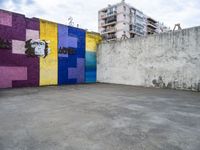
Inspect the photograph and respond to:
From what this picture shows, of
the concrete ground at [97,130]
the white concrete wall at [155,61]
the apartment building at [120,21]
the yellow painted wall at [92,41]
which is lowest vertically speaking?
the concrete ground at [97,130]

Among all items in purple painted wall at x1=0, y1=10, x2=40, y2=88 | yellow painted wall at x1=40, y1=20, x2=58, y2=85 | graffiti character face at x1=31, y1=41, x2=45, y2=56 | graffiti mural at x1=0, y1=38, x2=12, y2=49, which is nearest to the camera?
graffiti mural at x1=0, y1=38, x2=12, y2=49

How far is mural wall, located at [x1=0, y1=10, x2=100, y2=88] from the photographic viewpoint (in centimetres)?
761

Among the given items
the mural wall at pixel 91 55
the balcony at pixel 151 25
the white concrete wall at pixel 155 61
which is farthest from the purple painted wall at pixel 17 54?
the balcony at pixel 151 25

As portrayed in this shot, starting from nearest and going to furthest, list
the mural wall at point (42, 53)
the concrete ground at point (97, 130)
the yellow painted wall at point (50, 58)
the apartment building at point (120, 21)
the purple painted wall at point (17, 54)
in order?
the concrete ground at point (97, 130) → the purple painted wall at point (17, 54) → the mural wall at point (42, 53) → the yellow painted wall at point (50, 58) → the apartment building at point (120, 21)

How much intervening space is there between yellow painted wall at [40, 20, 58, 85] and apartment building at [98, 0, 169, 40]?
1165 inches

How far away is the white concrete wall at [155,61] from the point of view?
23.8 ft

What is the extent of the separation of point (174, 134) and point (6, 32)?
26.4ft

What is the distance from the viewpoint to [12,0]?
695 cm

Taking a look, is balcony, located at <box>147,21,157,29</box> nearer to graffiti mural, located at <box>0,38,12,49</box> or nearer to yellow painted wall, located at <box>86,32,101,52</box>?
yellow painted wall, located at <box>86,32,101,52</box>

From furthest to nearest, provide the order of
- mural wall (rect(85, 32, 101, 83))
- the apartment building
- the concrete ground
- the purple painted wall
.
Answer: the apartment building
mural wall (rect(85, 32, 101, 83))
the purple painted wall
the concrete ground

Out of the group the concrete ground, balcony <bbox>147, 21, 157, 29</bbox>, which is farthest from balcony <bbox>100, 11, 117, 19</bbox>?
the concrete ground

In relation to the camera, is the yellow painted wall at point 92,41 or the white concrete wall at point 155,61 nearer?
the white concrete wall at point 155,61

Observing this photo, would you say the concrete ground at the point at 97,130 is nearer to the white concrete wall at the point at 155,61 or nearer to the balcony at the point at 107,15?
the white concrete wall at the point at 155,61

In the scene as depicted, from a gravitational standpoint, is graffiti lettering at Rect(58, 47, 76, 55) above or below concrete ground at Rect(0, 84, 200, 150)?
above
